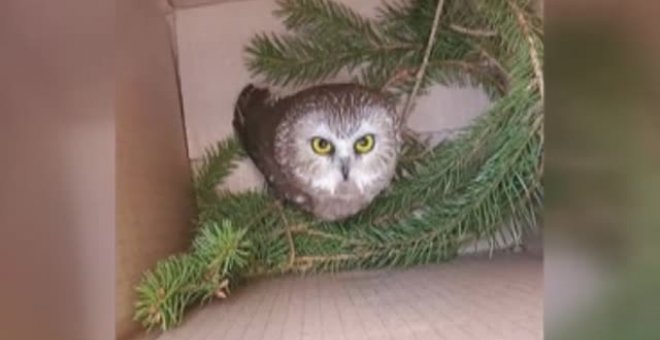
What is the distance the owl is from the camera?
52cm

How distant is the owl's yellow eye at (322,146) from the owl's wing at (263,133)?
0.09 ft

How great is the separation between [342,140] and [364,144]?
16mm

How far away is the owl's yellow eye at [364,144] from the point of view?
53 centimetres

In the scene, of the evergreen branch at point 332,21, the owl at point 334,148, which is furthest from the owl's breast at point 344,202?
the evergreen branch at point 332,21

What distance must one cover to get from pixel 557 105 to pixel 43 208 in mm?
199

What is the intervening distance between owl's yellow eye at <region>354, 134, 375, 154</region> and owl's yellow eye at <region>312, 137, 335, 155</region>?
18 millimetres

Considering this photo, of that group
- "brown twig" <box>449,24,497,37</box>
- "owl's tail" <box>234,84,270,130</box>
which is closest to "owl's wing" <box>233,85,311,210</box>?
"owl's tail" <box>234,84,270,130</box>

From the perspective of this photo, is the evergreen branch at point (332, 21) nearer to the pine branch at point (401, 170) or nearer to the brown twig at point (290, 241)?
the pine branch at point (401, 170)

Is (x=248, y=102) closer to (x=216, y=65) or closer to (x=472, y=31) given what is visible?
(x=216, y=65)

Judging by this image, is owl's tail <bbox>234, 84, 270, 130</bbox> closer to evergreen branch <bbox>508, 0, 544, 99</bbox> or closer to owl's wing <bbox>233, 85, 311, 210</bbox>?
owl's wing <bbox>233, 85, 311, 210</bbox>

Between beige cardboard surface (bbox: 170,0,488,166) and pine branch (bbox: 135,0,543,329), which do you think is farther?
beige cardboard surface (bbox: 170,0,488,166)

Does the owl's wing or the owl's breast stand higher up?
the owl's wing

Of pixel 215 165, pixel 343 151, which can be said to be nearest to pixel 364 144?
pixel 343 151

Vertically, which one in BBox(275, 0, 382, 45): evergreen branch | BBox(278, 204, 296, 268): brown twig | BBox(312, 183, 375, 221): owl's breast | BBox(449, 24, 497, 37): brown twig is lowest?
BBox(278, 204, 296, 268): brown twig
